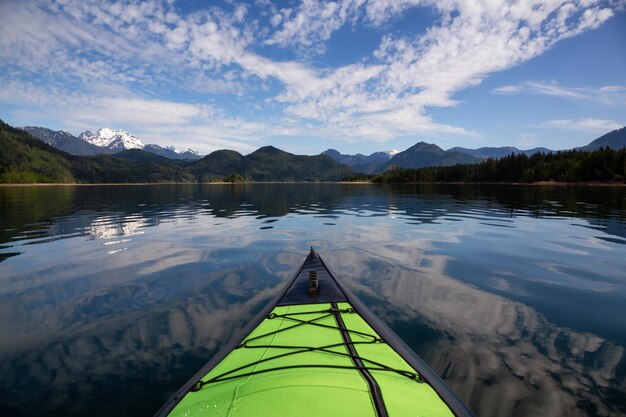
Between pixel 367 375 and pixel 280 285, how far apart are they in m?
8.55

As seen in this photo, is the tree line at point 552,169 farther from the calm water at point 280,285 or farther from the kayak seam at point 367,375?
the kayak seam at point 367,375

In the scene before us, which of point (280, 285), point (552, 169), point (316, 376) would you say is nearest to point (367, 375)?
point (316, 376)

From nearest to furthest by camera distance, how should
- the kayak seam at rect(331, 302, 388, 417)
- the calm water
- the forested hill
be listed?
the kayak seam at rect(331, 302, 388, 417) → the calm water → the forested hill

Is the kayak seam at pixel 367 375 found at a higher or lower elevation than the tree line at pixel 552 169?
lower

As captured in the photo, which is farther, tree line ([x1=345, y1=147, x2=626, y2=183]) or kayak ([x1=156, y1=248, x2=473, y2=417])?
tree line ([x1=345, y1=147, x2=626, y2=183])

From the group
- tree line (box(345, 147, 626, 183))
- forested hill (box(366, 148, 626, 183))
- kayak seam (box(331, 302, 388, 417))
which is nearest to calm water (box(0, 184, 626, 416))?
kayak seam (box(331, 302, 388, 417))

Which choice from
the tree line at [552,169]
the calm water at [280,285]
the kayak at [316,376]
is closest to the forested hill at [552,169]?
the tree line at [552,169]

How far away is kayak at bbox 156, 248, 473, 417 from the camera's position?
14.3 feet

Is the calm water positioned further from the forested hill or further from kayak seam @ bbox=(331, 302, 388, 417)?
the forested hill

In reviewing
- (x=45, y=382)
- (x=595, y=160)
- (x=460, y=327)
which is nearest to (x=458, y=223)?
(x=460, y=327)

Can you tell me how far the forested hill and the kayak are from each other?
6051 inches

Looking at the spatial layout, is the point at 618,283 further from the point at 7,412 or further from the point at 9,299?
the point at 9,299

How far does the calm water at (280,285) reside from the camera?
6.75 meters

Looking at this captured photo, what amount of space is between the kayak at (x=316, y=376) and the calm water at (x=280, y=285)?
5.78 ft
